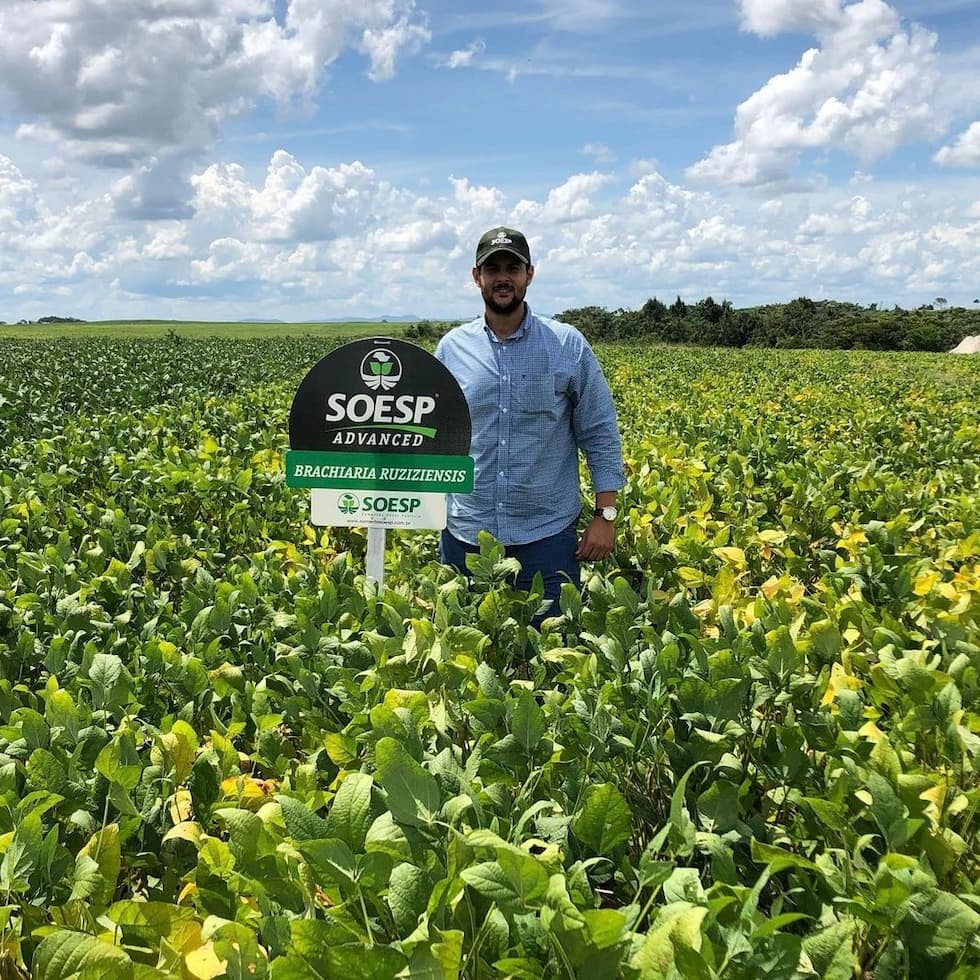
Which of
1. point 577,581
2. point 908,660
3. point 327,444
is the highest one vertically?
point 327,444

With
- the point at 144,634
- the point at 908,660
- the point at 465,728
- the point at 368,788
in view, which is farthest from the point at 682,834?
the point at 144,634

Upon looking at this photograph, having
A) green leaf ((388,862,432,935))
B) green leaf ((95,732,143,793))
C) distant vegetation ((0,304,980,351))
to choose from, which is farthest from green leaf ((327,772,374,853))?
distant vegetation ((0,304,980,351))

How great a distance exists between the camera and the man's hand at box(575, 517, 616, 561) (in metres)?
4.12

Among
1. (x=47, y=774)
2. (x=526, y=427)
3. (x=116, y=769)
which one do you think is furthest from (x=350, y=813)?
(x=526, y=427)

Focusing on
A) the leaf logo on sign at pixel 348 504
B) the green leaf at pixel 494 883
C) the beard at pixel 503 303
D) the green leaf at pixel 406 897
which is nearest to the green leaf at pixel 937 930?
the green leaf at pixel 494 883

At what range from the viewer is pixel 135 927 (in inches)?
53.8

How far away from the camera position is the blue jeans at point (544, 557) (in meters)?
4.08

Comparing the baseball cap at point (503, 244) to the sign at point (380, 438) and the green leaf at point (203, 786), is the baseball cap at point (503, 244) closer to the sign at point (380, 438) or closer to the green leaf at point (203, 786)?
the sign at point (380, 438)

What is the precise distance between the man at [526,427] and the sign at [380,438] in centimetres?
47

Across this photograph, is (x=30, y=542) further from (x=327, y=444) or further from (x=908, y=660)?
(x=908, y=660)

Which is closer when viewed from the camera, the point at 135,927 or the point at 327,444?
the point at 135,927

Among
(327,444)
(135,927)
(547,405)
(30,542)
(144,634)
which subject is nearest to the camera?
(135,927)

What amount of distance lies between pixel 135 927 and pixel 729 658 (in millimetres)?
1231

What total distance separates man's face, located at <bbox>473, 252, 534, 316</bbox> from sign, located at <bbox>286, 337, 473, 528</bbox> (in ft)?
1.87
